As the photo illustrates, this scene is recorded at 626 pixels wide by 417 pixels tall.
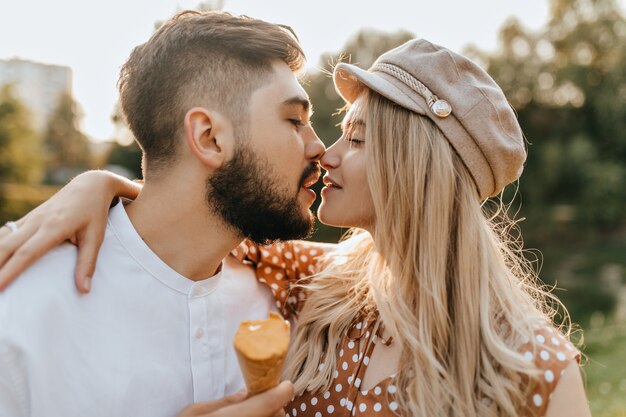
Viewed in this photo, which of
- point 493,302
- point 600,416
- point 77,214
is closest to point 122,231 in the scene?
point 77,214

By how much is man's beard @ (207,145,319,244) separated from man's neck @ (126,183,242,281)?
6 cm

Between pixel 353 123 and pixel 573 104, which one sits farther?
pixel 573 104

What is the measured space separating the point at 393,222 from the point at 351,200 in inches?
9.5

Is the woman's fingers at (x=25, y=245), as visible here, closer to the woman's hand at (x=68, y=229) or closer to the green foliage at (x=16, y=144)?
the woman's hand at (x=68, y=229)

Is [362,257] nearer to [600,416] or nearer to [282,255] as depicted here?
[282,255]

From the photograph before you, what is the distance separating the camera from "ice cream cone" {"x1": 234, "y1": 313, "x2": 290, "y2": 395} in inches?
76.3

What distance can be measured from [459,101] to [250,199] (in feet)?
3.26

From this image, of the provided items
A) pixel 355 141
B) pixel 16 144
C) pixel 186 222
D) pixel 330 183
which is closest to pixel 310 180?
pixel 330 183

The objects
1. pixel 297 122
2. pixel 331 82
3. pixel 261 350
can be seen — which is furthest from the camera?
pixel 331 82

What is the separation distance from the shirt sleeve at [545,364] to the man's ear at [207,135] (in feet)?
4.75

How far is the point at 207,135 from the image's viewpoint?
2602mm

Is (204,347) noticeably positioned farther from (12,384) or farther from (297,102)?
(297,102)

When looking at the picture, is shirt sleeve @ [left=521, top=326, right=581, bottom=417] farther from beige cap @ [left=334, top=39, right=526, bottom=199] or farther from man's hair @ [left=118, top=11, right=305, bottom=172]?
man's hair @ [left=118, top=11, right=305, bottom=172]

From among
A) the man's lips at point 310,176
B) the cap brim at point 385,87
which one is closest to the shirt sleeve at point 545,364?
the cap brim at point 385,87
